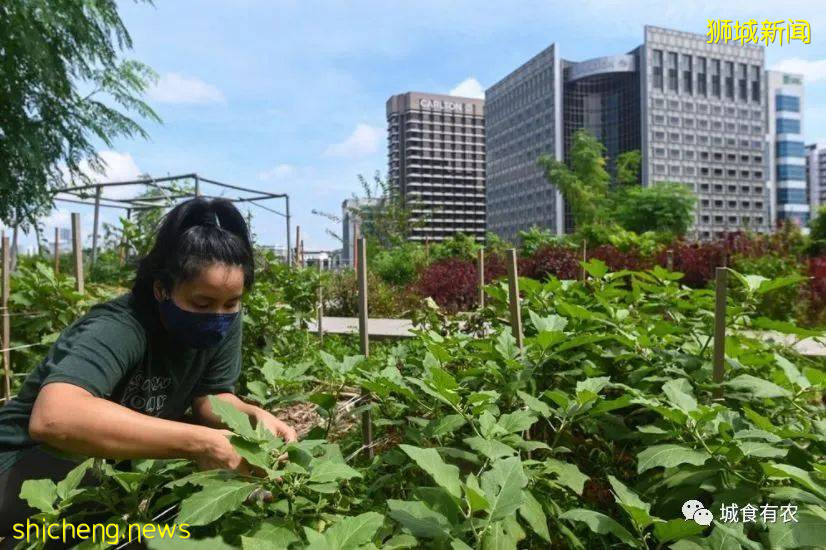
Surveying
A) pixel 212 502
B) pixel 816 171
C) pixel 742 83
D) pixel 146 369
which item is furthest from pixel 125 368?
pixel 816 171

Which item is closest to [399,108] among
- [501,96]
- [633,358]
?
[501,96]

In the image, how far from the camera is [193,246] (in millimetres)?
1518

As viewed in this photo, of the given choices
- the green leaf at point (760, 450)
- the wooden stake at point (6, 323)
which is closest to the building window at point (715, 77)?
the wooden stake at point (6, 323)

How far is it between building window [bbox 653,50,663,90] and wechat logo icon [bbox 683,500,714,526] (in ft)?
251

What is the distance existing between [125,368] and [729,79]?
87835 mm

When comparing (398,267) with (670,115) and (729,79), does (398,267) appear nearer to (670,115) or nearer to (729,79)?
(670,115)

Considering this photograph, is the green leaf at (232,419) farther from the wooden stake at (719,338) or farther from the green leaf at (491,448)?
the wooden stake at (719,338)

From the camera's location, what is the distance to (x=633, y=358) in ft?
6.54

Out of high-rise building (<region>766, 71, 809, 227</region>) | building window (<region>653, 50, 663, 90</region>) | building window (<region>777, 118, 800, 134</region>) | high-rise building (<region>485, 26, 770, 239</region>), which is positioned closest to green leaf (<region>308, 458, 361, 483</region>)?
high-rise building (<region>485, 26, 770, 239</region>)

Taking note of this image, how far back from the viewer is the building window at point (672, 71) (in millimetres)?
69375

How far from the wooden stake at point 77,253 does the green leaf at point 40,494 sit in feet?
9.78

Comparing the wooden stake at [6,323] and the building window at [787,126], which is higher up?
the building window at [787,126]

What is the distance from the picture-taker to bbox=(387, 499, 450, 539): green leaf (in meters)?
0.99

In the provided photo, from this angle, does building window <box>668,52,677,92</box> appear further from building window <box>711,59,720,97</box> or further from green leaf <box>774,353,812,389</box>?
green leaf <box>774,353,812,389</box>
